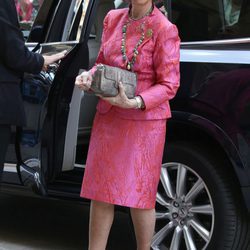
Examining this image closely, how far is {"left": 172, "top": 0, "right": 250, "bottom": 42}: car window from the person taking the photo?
345cm

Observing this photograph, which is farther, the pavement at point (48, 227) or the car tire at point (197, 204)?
the pavement at point (48, 227)

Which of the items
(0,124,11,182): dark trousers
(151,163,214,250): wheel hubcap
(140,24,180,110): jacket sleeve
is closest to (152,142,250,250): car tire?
(151,163,214,250): wheel hubcap

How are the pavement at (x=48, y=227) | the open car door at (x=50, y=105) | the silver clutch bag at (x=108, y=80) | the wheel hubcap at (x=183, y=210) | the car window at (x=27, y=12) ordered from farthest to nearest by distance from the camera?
the pavement at (x=48, y=227), the car window at (x=27, y=12), the open car door at (x=50, y=105), the wheel hubcap at (x=183, y=210), the silver clutch bag at (x=108, y=80)

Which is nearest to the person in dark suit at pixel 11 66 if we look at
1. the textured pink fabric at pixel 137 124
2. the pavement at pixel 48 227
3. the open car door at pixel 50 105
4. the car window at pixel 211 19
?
the textured pink fabric at pixel 137 124

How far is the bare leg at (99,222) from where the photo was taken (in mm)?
3078

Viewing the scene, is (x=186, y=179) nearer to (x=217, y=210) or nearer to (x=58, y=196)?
(x=217, y=210)

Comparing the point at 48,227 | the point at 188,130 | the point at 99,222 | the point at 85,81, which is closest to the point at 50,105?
the point at 188,130

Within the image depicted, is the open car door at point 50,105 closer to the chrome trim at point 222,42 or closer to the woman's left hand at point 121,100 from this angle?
the chrome trim at point 222,42

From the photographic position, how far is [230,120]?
3311 mm

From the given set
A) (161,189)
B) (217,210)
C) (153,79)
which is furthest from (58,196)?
(153,79)

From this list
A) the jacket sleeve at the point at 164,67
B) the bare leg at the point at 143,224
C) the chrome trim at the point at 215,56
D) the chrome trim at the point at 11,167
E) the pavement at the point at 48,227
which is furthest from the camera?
the pavement at the point at 48,227

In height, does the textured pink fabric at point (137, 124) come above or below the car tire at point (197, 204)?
above

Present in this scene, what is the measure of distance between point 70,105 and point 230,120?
3.29ft

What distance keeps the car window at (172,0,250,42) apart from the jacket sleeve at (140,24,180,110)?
68cm
